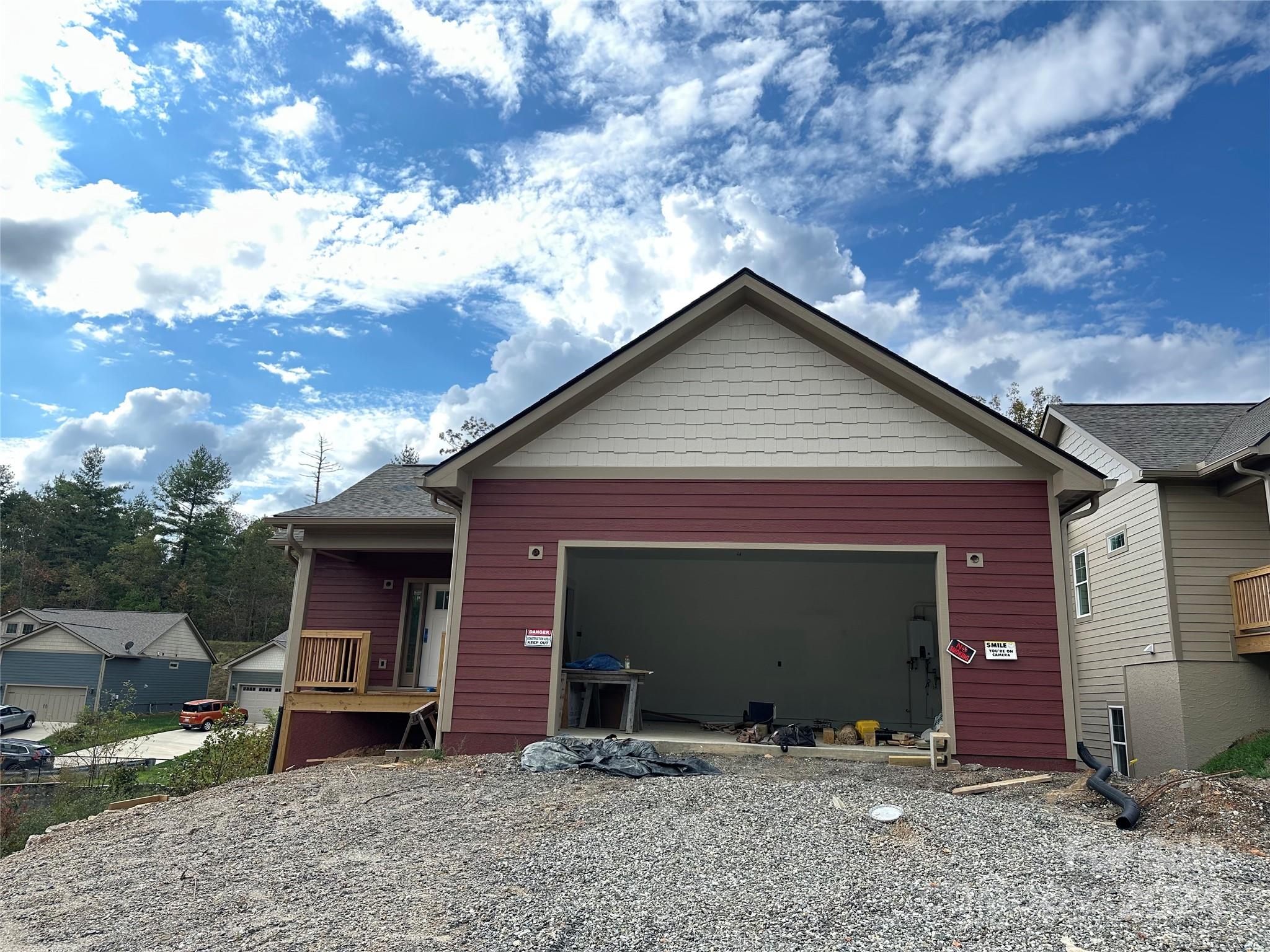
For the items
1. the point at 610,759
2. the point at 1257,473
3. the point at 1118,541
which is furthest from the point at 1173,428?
the point at 610,759

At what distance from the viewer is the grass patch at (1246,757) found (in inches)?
397

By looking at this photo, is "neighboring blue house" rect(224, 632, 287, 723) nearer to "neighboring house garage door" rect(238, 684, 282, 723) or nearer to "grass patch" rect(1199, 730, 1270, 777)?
"neighboring house garage door" rect(238, 684, 282, 723)

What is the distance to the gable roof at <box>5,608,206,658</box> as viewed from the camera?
35969 millimetres

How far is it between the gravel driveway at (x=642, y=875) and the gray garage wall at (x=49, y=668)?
3400 centimetres

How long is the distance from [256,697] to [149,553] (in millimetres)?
18802

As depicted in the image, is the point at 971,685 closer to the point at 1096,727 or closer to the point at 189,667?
the point at 1096,727

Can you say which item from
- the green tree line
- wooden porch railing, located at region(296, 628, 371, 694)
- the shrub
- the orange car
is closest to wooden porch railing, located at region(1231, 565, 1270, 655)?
wooden porch railing, located at region(296, 628, 371, 694)

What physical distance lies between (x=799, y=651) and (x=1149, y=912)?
10.6 m

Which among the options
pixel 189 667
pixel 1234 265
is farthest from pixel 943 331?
pixel 189 667

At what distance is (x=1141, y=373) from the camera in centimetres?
2622

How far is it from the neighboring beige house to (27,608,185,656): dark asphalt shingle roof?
37842 mm

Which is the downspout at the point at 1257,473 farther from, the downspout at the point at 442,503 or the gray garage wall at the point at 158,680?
the gray garage wall at the point at 158,680

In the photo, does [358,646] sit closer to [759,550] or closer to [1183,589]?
[759,550]

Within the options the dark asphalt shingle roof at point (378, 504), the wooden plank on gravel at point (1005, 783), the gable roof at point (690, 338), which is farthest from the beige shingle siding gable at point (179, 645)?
the wooden plank on gravel at point (1005, 783)
